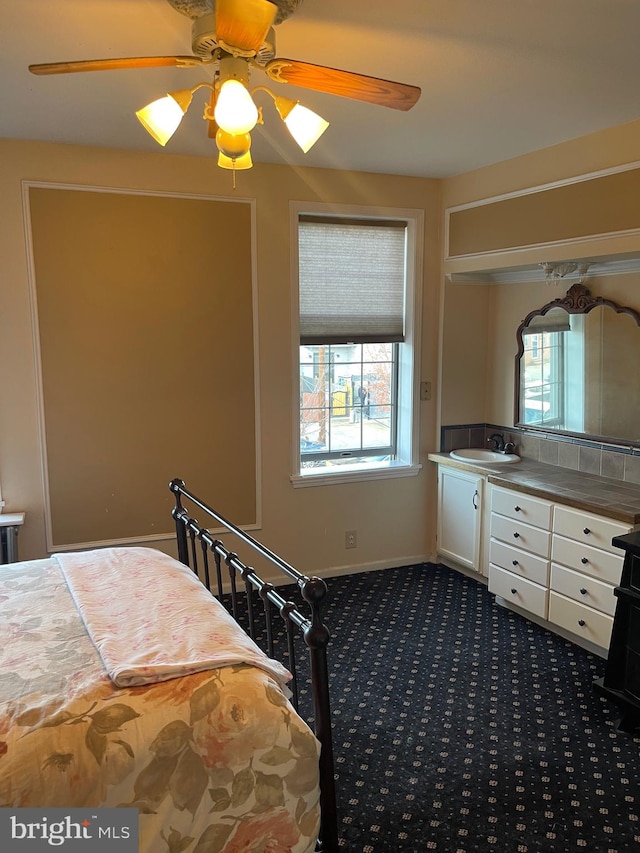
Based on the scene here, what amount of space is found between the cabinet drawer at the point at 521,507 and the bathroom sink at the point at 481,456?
1.29 ft

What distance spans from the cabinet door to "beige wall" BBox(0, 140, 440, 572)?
0.60ft

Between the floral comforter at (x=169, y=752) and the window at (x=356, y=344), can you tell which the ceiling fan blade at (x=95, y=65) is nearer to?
the floral comforter at (x=169, y=752)

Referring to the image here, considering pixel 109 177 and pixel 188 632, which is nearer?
pixel 188 632

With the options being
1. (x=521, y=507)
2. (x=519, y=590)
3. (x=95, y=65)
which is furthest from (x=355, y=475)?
(x=95, y=65)

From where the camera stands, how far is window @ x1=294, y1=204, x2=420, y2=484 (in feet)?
14.1

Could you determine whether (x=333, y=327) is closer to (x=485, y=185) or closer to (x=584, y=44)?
(x=485, y=185)

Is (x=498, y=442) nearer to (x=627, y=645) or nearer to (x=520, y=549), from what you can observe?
(x=520, y=549)

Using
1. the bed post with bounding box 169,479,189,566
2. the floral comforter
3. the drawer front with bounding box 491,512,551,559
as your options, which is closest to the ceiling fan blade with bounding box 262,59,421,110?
the floral comforter

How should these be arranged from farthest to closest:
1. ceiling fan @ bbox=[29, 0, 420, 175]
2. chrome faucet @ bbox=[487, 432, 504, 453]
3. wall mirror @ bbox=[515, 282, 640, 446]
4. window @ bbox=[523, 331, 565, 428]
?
chrome faucet @ bbox=[487, 432, 504, 453] < window @ bbox=[523, 331, 565, 428] < wall mirror @ bbox=[515, 282, 640, 446] < ceiling fan @ bbox=[29, 0, 420, 175]

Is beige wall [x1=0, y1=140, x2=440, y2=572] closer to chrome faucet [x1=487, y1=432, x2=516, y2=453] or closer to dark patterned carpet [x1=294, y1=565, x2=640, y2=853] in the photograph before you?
chrome faucet [x1=487, y1=432, x2=516, y2=453]

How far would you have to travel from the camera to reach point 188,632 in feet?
6.34

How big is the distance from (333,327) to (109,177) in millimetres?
1623

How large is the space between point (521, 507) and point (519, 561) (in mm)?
320

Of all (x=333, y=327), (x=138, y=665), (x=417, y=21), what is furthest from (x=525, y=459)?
(x=138, y=665)
